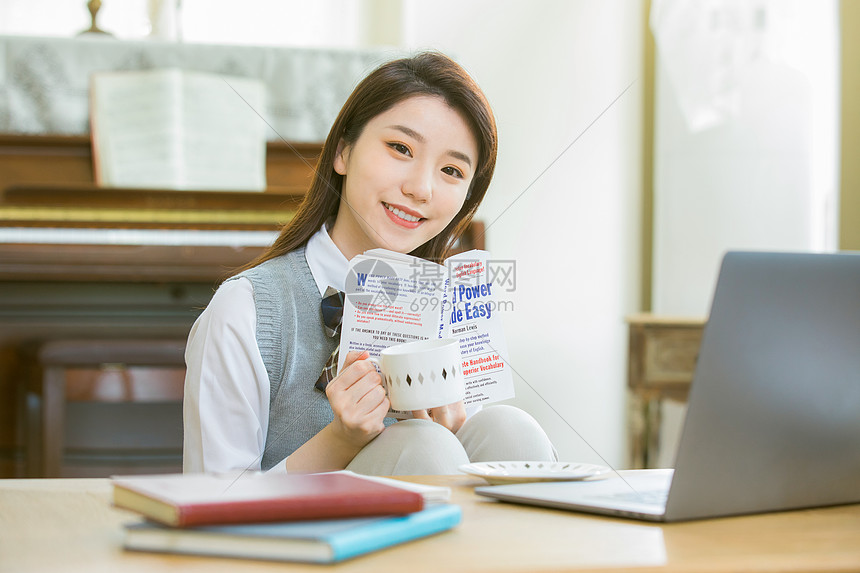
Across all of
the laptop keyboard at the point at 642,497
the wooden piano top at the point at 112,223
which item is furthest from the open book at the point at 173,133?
the laptop keyboard at the point at 642,497

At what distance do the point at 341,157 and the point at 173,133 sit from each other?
129 cm

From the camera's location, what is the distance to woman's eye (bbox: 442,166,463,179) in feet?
3.64

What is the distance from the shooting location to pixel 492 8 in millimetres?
3014

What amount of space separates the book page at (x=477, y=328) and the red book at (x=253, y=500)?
0.39 m

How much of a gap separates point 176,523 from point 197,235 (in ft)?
5.60

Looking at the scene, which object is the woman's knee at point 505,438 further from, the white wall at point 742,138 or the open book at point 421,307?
the white wall at point 742,138

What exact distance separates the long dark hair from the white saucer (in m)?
0.47

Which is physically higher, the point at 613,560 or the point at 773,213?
the point at 773,213

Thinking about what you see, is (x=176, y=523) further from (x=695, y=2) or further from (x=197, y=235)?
(x=695, y=2)

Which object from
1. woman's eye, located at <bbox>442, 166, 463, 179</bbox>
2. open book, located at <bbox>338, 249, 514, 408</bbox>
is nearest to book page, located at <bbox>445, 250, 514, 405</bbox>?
open book, located at <bbox>338, 249, 514, 408</bbox>

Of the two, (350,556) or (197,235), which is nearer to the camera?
(350,556)

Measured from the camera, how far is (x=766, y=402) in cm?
59

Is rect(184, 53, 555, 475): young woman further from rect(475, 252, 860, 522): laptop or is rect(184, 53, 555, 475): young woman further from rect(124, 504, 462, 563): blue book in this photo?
rect(124, 504, 462, 563): blue book

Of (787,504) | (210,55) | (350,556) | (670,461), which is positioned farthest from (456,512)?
(670,461)
